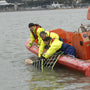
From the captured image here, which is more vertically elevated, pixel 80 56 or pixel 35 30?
pixel 35 30

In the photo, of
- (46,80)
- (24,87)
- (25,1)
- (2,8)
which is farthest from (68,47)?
(25,1)

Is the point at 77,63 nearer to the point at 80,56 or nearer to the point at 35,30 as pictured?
the point at 80,56

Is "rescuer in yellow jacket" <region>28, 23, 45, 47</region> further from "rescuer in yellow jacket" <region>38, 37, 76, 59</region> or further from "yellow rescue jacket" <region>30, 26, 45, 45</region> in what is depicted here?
"rescuer in yellow jacket" <region>38, 37, 76, 59</region>

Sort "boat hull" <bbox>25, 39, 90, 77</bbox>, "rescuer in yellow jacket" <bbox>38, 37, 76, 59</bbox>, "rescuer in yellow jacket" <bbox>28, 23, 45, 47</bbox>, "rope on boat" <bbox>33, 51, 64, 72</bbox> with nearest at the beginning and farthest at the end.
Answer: "boat hull" <bbox>25, 39, 90, 77</bbox> → "rescuer in yellow jacket" <bbox>38, 37, 76, 59</bbox> → "rope on boat" <bbox>33, 51, 64, 72</bbox> → "rescuer in yellow jacket" <bbox>28, 23, 45, 47</bbox>

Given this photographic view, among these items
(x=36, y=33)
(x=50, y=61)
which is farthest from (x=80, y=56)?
(x=36, y=33)

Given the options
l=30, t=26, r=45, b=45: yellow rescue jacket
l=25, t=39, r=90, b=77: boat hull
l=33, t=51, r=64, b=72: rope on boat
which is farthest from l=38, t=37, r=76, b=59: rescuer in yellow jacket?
l=30, t=26, r=45, b=45: yellow rescue jacket

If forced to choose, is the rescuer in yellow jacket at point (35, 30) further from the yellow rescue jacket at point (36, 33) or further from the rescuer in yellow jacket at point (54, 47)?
the rescuer in yellow jacket at point (54, 47)

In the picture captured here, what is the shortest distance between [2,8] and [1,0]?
1520 centimetres

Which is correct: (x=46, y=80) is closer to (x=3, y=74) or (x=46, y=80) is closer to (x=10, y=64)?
(x=3, y=74)

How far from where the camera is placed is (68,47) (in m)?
9.17

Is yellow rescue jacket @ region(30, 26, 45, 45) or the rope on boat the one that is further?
yellow rescue jacket @ region(30, 26, 45, 45)

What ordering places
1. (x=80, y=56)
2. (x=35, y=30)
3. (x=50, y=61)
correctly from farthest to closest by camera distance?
(x=35, y=30) → (x=80, y=56) → (x=50, y=61)

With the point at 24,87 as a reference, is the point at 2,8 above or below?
below

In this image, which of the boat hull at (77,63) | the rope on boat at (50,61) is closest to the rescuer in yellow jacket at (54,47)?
the rope on boat at (50,61)
